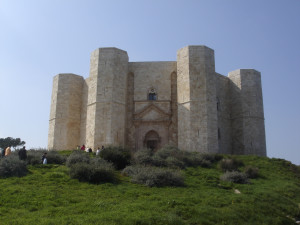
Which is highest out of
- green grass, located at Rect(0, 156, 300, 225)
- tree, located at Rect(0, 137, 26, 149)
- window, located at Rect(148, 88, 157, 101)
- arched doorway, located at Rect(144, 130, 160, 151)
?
window, located at Rect(148, 88, 157, 101)

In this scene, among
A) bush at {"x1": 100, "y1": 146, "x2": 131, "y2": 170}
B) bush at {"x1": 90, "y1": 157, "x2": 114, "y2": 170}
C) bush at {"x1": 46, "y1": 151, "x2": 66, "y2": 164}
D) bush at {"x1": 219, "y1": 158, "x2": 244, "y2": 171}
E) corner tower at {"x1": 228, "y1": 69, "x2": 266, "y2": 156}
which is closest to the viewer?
bush at {"x1": 90, "y1": 157, "x2": 114, "y2": 170}

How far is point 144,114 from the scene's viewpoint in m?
22.2

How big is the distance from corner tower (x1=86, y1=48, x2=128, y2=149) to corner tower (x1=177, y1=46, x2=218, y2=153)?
427cm

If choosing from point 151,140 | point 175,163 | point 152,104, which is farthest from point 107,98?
point 175,163

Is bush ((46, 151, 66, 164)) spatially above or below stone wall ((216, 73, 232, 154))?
below

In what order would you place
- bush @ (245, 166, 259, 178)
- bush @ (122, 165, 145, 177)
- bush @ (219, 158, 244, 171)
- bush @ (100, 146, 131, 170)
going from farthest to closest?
bush @ (219, 158, 244, 171), bush @ (245, 166, 259, 178), bush @ (100, 146, 131, 170), bush @ (122, 165, 145, 177)

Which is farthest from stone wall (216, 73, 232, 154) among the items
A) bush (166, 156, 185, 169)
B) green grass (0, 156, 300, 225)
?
green grass (0, 156, 300, 225)

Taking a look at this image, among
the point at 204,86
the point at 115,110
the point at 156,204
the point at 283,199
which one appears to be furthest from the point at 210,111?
the point at 156,204

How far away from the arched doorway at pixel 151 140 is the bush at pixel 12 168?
11.6 meters

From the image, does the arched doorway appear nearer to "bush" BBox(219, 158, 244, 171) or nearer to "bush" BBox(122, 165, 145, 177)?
"bush" BBox(219, 158, 244, 171)

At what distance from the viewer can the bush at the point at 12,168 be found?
35.8 ft

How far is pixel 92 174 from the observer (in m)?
10.4

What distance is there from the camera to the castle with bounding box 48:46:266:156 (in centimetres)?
2069

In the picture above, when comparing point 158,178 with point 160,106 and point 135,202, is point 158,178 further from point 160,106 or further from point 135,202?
point 160,106
